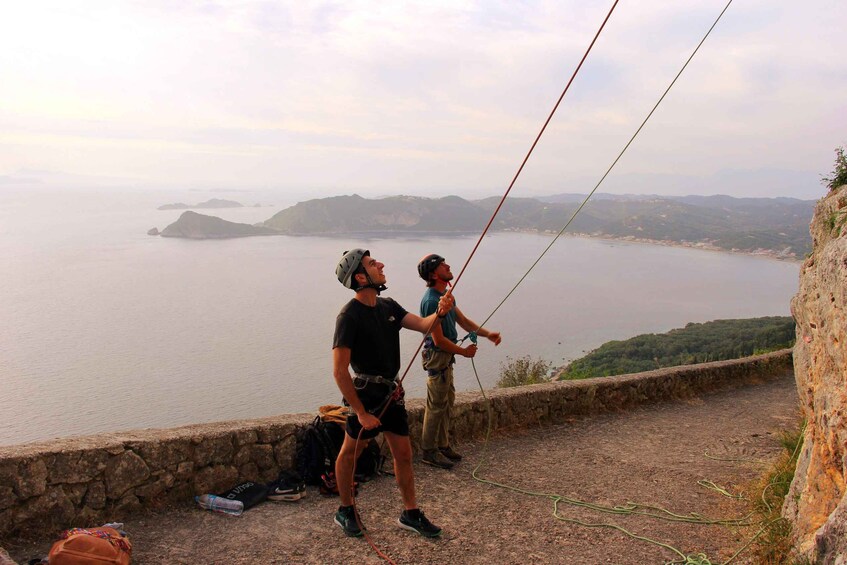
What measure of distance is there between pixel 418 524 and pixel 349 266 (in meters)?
1.60

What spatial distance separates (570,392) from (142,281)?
69.5 meters

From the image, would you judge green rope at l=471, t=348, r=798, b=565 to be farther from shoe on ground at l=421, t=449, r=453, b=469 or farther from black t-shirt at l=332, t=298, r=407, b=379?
black t-shirt at l=332, t=298, r=407, b=379

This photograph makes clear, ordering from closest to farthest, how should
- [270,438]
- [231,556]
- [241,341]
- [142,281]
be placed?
1. [231,556]
2. [270,438]
3. [241,341]
4. [142,281]

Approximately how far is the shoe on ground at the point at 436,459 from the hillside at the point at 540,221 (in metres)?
99.4

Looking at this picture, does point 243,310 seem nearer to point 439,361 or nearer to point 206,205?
point 439,361

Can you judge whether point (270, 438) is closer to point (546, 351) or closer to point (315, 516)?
point (315, 516)

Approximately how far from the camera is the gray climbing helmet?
342 centimetres

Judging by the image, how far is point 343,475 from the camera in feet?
11.8

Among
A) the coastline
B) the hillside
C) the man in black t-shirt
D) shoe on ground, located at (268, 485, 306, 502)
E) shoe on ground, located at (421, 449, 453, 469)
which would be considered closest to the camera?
the man in black t-shirt

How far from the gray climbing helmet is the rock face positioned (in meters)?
2.40

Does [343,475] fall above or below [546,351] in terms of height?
above

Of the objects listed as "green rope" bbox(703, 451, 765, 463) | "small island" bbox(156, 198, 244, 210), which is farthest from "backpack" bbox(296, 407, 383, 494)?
"small island" bbox(156, 198, 244, 210)

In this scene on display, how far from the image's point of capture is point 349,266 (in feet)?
11.2

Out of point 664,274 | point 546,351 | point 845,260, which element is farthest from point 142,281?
point 845,260
